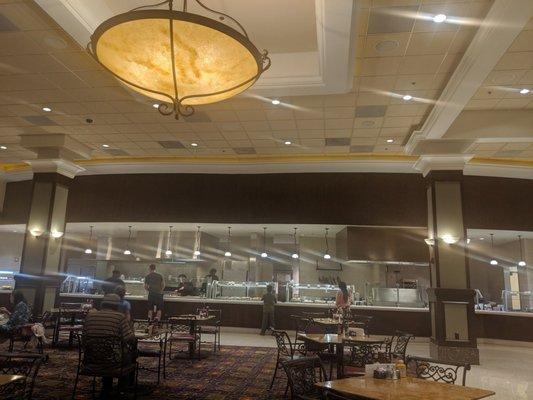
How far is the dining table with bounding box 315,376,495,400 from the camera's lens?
287 centimetres

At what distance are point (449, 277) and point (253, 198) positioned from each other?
5.48m

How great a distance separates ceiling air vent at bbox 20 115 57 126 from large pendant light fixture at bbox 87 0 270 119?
20.9 ft

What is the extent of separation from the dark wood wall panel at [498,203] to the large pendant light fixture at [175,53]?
9.38m

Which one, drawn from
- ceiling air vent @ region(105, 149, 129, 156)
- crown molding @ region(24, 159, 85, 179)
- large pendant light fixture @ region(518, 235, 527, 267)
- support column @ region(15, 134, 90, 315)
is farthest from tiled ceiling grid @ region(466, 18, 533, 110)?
crown molding @ region(24, 159, 85, 179)

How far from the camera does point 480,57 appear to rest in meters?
5.62

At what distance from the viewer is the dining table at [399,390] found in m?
2.87

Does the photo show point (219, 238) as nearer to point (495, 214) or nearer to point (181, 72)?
point (495, 214)

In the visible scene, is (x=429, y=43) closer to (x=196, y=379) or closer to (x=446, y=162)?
(x=446, y=162)

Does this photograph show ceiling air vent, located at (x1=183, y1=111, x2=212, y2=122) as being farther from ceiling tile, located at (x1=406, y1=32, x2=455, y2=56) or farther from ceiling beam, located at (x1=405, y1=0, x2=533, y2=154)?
ceiling beam, located at (x1=405, y1=0, x2=533, y2=154)

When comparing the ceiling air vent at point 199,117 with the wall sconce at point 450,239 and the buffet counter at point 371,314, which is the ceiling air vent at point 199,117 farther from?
the wall sconce at point 450,239

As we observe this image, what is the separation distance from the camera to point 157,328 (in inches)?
232

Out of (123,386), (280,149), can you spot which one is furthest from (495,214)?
(123,386)

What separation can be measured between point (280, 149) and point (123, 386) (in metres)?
6.66

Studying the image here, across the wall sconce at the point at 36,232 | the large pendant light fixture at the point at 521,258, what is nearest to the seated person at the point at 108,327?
the wall sconce at the point at 36,232
